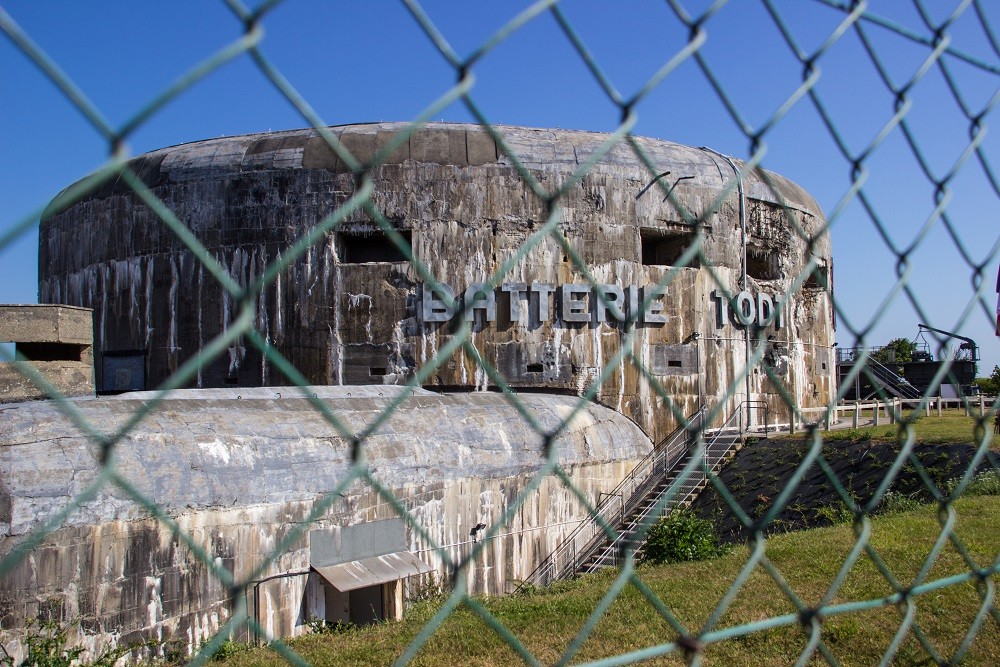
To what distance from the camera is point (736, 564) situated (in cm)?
745

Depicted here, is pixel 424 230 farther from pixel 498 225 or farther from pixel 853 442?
pixel 853 442

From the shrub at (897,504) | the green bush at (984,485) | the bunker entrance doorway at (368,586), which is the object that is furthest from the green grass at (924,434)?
the bunker entrance doorway at (368,586)

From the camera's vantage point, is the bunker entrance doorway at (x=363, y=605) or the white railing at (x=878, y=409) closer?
the bunker entrance doorway at (x=363, y=605)

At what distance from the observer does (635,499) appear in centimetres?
1325

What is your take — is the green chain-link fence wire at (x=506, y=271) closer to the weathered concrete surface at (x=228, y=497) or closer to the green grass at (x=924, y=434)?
the weathered concrete surface at (x=228, y=497)

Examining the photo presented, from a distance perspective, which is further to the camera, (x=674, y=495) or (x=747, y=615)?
(x=674, y=495)

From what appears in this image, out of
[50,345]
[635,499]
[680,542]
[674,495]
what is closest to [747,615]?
[680,542]

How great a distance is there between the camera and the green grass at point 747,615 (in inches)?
175

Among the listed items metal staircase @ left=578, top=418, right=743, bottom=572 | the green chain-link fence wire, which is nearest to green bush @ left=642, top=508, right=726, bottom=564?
metal staircase @ left=578, top=418, right=743, bottom=572

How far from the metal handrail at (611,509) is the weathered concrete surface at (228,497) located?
216 mm

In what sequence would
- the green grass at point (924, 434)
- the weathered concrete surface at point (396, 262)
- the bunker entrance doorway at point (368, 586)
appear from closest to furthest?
the bunker entrance doorway at point (368, 586) < the green grass at point (924, 434) < the weathered concrete surface at point (396, 262)

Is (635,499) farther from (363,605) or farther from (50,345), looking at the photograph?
(50,345)

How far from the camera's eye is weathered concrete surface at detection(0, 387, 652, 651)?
6.46 metres

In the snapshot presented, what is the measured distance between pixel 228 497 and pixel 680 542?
4858 mm
